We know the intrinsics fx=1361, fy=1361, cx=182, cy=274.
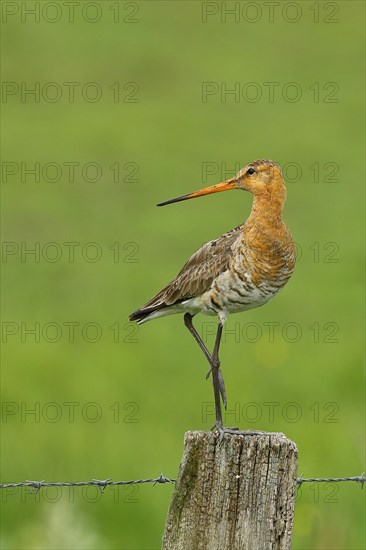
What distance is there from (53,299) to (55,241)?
128 inches

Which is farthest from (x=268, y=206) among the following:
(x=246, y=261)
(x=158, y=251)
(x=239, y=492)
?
(x=158, y=251)

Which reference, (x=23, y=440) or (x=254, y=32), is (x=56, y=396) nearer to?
(x=23, y=440)

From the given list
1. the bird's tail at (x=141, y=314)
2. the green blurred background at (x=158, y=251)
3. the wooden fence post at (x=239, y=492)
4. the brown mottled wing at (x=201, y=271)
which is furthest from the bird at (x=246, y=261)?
the green blurred background at (x=158, y=251)

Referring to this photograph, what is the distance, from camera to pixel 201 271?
8.52 meters

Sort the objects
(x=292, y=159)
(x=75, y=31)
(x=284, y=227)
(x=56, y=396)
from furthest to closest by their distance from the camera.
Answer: (x=75, y=31) < (x=292, y=159) < (x=56, y=396) < (x=284, y=227)

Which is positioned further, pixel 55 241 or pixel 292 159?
pixel 292 159

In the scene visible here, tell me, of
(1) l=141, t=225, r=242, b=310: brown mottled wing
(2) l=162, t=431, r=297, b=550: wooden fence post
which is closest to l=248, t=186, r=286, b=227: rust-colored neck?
(1) l=141, t=225, r=242, b=310: brown mottled wing

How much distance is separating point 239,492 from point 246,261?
2095 mm

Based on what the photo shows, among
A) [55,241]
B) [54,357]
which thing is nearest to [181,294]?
[54,357]

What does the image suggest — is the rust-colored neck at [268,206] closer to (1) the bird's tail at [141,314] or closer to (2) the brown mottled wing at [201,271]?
(2) the brown mottled wing at [201,271]

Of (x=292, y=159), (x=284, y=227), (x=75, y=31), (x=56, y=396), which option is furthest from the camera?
(x=75, y=31)

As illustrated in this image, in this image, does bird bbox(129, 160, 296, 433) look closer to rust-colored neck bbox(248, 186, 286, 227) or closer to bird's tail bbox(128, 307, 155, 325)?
rust-colored neck bbox(248, 186, 286, 227)

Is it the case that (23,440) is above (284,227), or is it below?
below

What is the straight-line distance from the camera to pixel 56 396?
16.9m
